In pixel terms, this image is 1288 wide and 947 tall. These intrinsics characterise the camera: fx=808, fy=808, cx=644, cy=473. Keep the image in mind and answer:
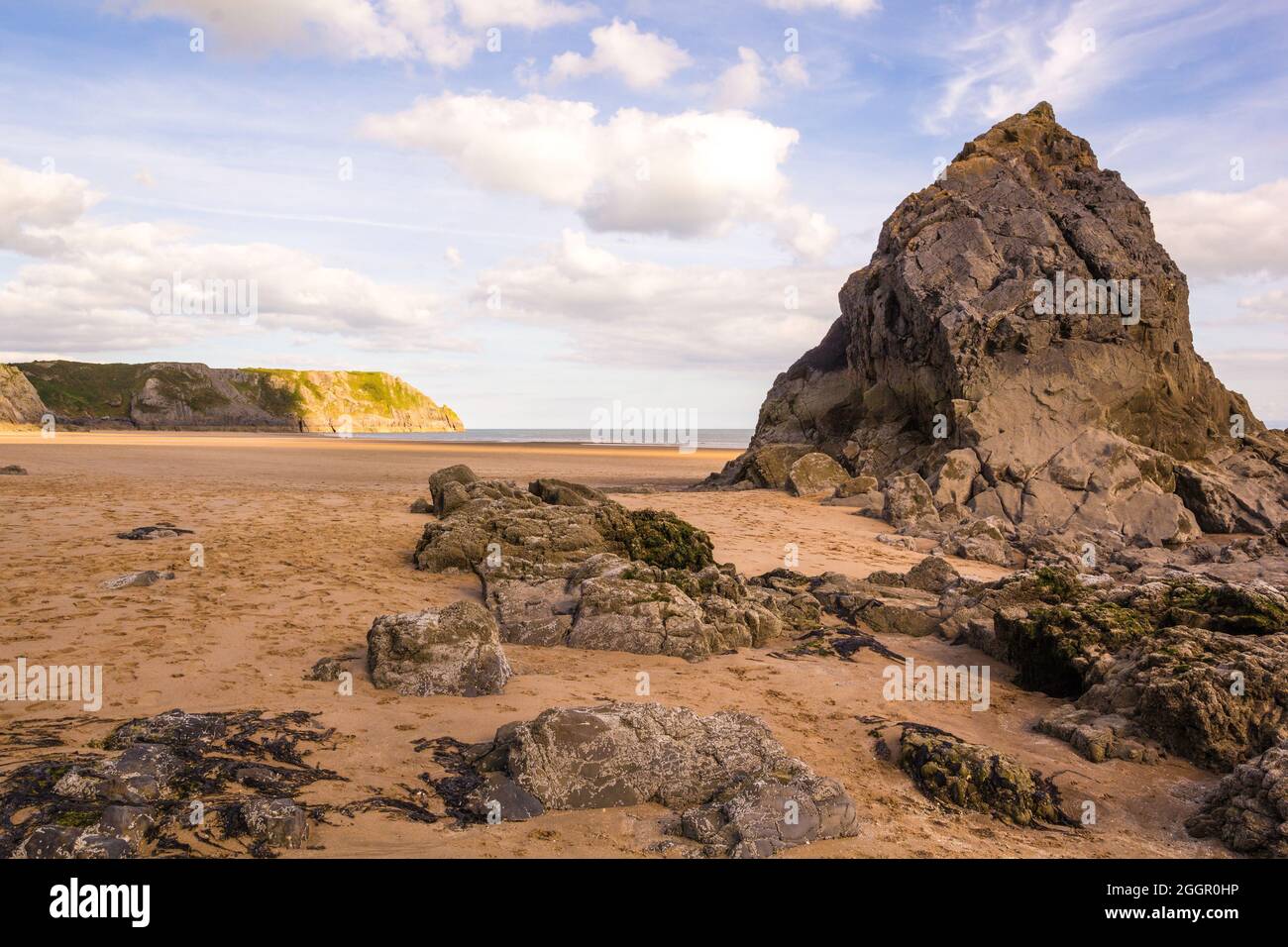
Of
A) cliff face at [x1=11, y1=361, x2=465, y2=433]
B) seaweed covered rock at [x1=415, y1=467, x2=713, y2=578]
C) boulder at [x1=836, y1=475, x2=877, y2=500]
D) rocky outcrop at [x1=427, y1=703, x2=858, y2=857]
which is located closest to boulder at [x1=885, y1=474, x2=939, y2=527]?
boulder at [x1=836, y1=475, x2=877, y2=500]

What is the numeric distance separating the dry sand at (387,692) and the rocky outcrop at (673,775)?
163 millimetres

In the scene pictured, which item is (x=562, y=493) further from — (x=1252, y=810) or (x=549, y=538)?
(x=1252, y=810)

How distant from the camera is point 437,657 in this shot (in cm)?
667

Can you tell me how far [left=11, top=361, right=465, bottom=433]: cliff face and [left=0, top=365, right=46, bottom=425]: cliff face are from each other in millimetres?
1086

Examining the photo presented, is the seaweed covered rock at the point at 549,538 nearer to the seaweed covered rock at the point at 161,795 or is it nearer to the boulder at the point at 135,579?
the boulder at the point at 135,579

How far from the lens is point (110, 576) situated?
9.44 m

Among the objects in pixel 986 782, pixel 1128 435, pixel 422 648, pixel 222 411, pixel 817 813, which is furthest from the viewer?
pixel 222 411

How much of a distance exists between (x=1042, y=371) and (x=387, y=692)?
19.4 m

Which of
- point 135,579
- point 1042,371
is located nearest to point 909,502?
point 1042,371
